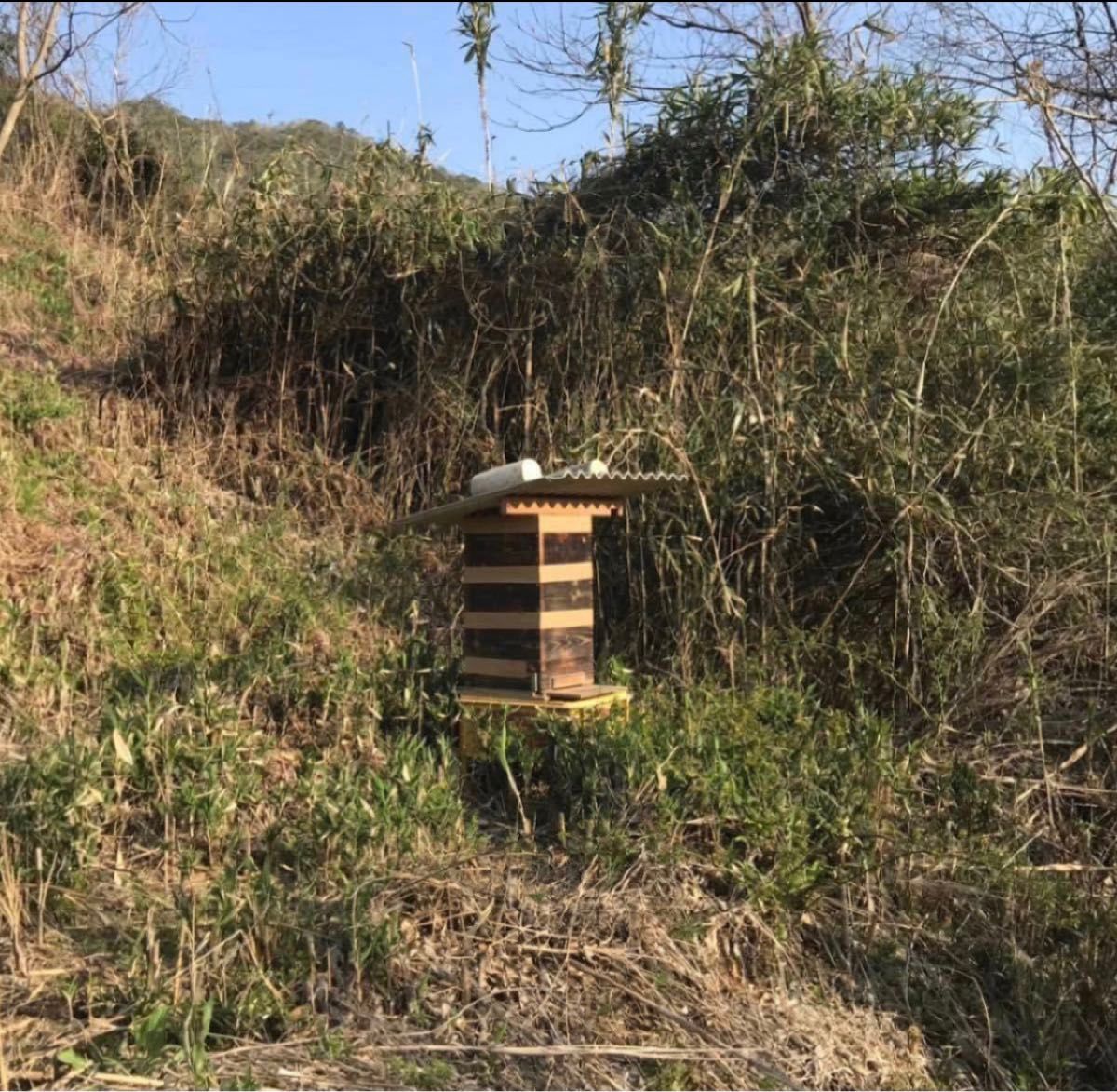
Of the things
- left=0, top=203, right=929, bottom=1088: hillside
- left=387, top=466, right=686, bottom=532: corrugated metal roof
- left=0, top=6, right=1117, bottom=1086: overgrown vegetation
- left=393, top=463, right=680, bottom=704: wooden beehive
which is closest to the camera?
left=0, top=203, right=929, bottom=1088: hillside

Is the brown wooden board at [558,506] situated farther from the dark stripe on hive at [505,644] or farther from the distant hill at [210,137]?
the distant hill at [210,137]

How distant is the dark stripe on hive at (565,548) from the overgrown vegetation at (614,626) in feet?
2.07

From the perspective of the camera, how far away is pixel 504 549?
13.4 ft

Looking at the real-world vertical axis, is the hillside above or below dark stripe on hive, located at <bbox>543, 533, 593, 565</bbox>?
below

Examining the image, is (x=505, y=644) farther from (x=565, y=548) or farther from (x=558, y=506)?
(x=558, y=506)

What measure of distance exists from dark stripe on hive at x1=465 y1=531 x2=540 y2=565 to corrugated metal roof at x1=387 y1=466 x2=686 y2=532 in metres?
0.12

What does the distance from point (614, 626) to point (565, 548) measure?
997 mm

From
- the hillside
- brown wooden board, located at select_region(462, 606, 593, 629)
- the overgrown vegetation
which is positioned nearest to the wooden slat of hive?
brown wooden board, located at select_region(462, 606, 593, 629)

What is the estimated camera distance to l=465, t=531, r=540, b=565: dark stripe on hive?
399 centimetres

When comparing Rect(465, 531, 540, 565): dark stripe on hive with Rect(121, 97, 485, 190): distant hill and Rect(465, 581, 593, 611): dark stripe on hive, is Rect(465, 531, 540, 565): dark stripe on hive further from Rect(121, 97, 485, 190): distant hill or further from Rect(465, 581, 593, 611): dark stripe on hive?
Rect(121, 97, 485, 190): distant hill

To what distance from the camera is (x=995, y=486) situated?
4.76m

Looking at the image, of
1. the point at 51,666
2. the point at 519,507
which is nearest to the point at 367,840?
the point at 519,507

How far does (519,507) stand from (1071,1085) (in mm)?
2507

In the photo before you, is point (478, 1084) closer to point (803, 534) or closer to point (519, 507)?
point (519, 507)
